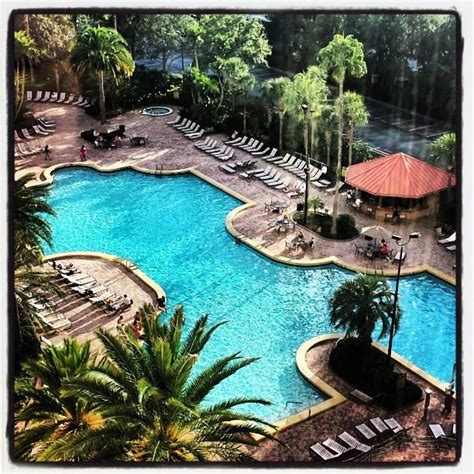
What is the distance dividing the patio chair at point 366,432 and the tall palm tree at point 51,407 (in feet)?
17.0

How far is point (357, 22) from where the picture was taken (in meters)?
18.4

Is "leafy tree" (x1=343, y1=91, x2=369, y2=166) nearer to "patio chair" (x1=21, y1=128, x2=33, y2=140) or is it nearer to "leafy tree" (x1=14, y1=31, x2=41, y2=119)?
"patio chair" (x1=21, y1=128, x2=33, y2=140)

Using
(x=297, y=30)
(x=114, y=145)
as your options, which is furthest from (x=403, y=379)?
(x=114, y=145)

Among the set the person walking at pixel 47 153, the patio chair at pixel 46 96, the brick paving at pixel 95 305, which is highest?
the patio chair at pixel 46 96

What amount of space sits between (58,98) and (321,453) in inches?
654

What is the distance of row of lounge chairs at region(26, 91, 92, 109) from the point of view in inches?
849

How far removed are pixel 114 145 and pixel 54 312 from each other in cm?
1052

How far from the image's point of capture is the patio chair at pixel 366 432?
1545 centimetres

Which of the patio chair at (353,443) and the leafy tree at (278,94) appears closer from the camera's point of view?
the patio chair at (353,443)

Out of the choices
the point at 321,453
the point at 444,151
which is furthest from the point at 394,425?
the point at 444,151

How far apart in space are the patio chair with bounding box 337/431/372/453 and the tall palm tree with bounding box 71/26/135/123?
1720cm

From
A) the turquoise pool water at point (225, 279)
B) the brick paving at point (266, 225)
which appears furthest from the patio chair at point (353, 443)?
the turquoise pool water at point (225, 279)

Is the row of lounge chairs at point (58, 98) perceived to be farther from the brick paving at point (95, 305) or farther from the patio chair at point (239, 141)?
the patio chair at point (239, 141)

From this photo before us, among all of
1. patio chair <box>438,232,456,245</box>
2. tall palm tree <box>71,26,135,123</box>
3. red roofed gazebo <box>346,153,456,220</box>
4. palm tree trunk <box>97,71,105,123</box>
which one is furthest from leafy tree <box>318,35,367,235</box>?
palm tree trunk <box>97,71,105,123</box>
